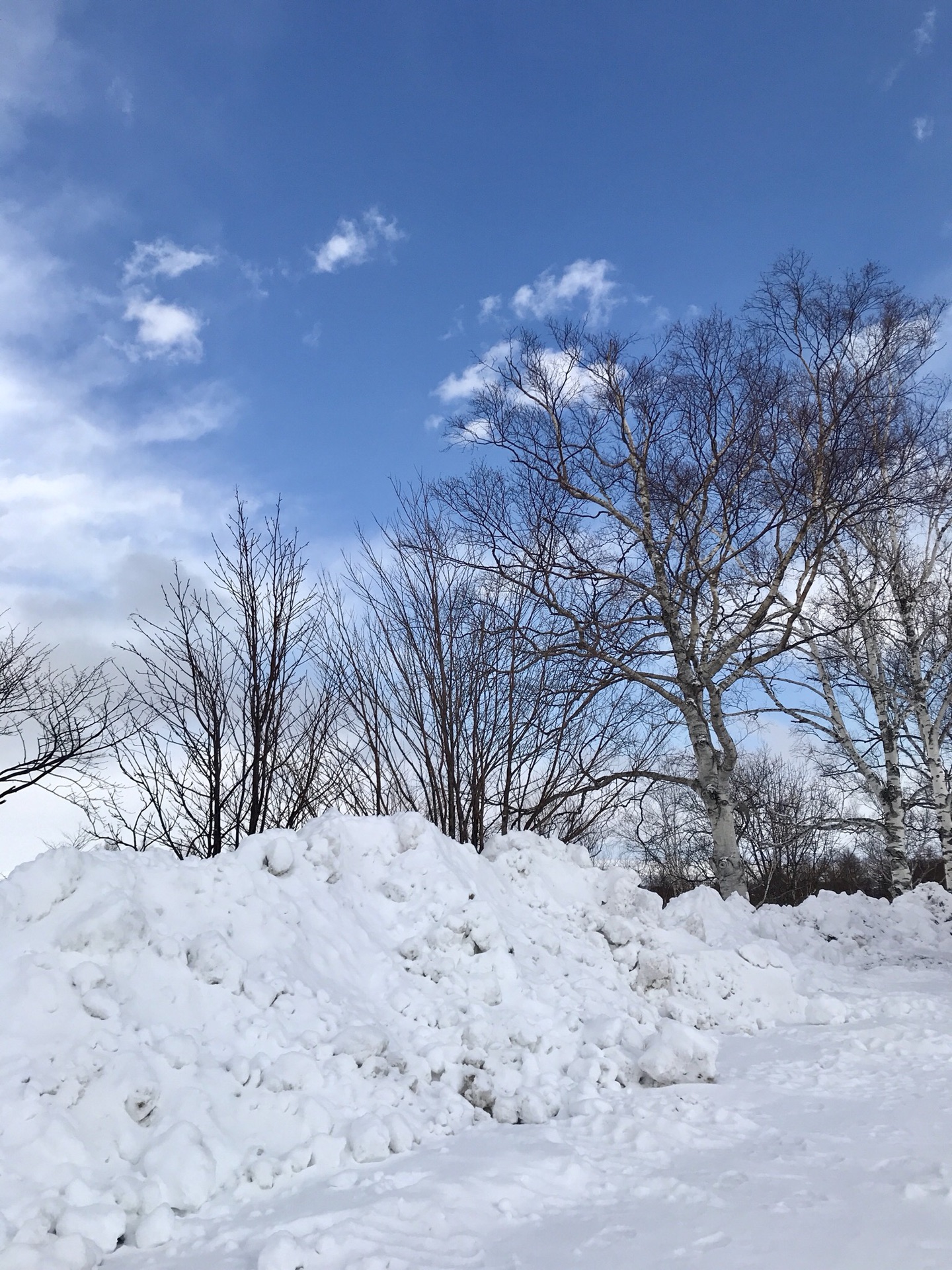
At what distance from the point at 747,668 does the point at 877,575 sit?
2991mm

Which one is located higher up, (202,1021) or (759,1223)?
(202,1021)

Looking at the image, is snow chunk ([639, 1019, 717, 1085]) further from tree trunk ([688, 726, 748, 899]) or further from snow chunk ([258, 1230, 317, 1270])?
tree trunk ([688, 726, 748, 899])

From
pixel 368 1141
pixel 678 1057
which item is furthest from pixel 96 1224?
pixel 678 1057

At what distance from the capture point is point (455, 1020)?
A: 4.36 metres

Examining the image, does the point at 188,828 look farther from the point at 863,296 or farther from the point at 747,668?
the point at 863,296

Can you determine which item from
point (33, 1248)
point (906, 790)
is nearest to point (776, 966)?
point (33, 1248)

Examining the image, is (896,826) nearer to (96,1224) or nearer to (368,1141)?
(368,1141)

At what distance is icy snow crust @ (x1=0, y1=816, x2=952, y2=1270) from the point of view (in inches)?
113

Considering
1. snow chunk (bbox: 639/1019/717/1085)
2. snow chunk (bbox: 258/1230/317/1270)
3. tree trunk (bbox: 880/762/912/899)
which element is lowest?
snow chunk (bbox: 639/1019/717/1085)

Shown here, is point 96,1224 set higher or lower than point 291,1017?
lower

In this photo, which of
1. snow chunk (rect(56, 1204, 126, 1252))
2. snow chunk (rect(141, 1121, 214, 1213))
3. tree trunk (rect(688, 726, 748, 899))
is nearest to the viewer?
snow chunk (rect(56, 1204, 126, 1252))

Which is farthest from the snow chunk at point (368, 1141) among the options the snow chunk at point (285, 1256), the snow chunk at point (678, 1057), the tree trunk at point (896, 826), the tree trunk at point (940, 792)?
the tree trunk at point (896, 826)

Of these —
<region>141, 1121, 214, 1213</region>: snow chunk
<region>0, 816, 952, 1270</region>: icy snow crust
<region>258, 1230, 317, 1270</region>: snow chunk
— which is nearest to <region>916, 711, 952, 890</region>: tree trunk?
<region>0, 816, 952, 1270</region>: icy snow crust

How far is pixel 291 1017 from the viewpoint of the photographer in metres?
3.83
